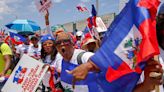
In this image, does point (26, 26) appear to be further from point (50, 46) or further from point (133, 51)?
point (133, 51)

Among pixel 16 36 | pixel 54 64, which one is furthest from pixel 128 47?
pixel 16 36

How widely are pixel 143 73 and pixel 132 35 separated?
0.25 meters

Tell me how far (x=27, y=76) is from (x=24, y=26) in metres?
6.34

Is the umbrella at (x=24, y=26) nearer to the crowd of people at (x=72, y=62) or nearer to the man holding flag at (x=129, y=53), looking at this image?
the crowd of people at (x=72, y=62)

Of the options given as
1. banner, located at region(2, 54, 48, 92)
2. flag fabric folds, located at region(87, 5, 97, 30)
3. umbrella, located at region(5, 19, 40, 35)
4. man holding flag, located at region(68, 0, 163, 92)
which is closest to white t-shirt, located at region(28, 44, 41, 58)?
flag fabric folds, located at region(87, 5, 97, 30)

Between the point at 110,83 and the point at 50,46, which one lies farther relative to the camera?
the point at 50,46

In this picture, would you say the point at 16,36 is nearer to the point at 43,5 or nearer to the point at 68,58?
the point at 43,5

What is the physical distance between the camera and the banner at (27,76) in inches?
232

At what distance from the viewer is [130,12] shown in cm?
281

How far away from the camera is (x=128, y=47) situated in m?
2.65

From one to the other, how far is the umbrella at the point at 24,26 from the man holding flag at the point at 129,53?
9390mm

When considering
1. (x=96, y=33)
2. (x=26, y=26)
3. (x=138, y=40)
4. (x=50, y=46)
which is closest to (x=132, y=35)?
(x=138, y=40)

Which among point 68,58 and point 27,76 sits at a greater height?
point 68,58

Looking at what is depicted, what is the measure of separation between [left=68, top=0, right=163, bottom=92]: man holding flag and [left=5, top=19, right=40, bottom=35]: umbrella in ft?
30.8
